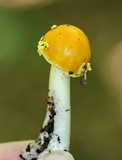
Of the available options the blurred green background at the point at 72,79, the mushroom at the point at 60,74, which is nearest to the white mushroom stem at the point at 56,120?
the mushroom at the point at 60,74

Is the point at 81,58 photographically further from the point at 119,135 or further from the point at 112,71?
the point at 112,71

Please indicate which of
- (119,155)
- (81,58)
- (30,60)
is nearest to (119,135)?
(119,155)

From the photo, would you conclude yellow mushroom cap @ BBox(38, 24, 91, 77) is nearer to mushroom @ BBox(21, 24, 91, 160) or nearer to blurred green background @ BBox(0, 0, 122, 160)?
mushroom @ BBox(21, 24, 91, 160)

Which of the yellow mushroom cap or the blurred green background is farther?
the blurred green background

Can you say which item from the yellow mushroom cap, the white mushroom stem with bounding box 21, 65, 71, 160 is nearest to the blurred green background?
the white mushroom stem with bounding box 21, 65, 71, 160

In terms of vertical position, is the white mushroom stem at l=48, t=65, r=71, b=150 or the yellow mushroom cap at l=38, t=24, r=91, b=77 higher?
the yellow mushroom cap at l=38, t=24, r=91, b=77

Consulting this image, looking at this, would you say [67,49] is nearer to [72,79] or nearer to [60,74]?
[60,74]

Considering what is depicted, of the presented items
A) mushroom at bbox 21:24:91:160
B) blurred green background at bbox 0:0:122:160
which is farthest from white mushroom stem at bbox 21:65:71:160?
blurred green background at bbox 0:0:122:160

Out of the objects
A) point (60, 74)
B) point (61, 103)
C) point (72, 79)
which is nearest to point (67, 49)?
point (60, 74)
